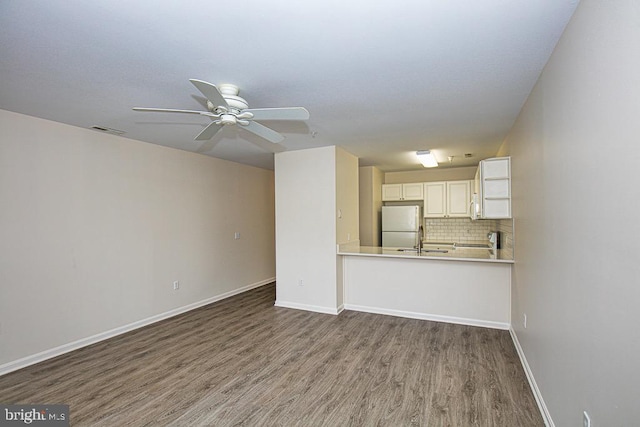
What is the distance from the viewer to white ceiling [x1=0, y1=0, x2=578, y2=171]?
1.53 metres

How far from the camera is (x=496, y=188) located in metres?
3.57

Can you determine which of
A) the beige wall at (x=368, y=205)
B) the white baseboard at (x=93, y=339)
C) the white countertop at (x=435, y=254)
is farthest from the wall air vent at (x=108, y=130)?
the beige wall at (x=368, y=205)

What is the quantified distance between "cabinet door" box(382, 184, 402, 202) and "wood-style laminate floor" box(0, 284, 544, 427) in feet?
9.93

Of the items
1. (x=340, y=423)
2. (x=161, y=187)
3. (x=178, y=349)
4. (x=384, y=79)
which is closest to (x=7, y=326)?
(x=178, y=349)

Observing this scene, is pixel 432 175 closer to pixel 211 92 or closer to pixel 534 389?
pixel 534 389

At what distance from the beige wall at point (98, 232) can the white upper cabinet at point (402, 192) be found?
3169mm

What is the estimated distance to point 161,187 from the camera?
4.32 m

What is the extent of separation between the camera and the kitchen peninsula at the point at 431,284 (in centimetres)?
387

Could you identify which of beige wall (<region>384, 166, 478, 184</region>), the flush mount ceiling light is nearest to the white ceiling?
the flush mount ceiling light

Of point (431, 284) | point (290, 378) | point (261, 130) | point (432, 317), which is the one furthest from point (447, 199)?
point (290, 378)

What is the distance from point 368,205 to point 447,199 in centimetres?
151

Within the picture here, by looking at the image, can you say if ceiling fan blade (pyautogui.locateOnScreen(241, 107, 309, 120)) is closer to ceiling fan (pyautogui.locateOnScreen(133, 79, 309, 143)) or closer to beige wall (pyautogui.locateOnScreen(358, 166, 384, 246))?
ceiling fan (pyautogui.locateOnScreen(133, 79, 309, 143))

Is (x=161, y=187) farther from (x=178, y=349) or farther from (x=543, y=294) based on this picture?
(x=543, y=294)

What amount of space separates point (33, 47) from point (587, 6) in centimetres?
293
